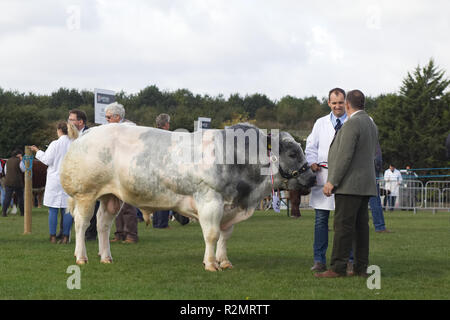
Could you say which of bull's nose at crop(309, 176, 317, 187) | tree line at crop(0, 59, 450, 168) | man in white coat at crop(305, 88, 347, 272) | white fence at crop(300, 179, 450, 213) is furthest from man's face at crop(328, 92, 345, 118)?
tree line at crop(0, 59, 450, 168)

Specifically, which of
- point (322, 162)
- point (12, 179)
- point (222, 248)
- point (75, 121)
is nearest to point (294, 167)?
point (322, 162)

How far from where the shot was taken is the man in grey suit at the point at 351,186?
23.7 ft

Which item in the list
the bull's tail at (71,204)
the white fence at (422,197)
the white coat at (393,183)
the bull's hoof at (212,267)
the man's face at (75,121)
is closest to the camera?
the bull's hoof at (212,267)

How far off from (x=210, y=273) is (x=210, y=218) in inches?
26.9

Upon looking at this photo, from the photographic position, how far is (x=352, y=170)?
7.30 meters

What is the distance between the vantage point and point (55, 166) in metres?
11.3

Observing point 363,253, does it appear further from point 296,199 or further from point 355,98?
point 296,199

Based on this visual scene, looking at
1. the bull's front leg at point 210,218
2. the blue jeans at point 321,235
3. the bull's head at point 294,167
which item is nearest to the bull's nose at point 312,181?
the bull's head at point 294,167

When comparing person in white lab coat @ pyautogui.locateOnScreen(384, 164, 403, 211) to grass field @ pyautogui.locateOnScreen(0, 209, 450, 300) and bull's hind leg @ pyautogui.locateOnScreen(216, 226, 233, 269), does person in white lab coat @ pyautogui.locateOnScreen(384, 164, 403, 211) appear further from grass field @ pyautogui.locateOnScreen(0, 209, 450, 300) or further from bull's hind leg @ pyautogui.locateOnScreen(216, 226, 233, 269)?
bull's hind leg @ pyautogui.locateOnScreen(216, 226, 233, 269)

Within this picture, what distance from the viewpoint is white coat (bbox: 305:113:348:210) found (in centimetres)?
805

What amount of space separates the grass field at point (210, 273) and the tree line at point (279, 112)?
2883cm

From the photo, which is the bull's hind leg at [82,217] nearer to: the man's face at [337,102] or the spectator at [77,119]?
the spectator at [77,119]

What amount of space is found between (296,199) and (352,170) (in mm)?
13219
